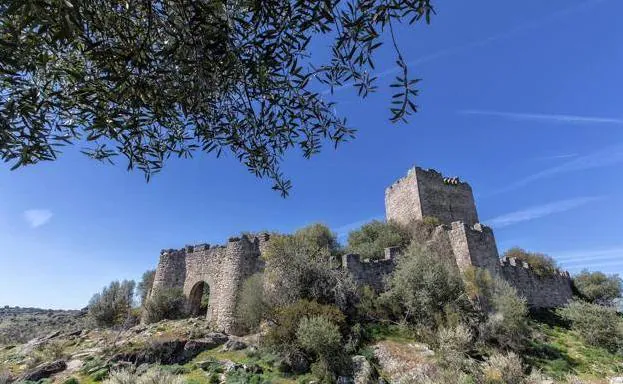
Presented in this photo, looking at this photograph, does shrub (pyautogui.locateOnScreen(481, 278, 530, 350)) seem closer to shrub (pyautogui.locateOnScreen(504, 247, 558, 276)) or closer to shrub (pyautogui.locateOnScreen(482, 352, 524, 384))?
shrub (pyautogui.locateOnScreen(482, 352, 524, 384))

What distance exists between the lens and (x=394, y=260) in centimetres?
1490

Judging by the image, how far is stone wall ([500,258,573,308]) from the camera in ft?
52.7

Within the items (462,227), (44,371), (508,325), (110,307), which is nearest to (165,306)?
(110,307)

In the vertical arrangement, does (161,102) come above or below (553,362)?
above

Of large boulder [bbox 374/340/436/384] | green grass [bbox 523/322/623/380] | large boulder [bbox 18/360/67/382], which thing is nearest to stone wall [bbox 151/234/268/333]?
large boulder [bbox 18/360/67/382]

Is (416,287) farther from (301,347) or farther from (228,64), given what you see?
(228,64)

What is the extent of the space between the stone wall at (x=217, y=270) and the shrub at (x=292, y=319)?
4534 mm

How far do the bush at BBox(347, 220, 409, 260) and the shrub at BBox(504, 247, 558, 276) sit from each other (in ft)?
22.2

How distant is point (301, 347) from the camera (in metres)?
10.1

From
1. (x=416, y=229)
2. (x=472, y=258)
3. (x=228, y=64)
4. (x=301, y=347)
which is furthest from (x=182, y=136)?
(x=416, y=229)

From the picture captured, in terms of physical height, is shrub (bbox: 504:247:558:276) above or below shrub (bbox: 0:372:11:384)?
above

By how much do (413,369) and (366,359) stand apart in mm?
1342

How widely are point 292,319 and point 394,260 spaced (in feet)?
19.8

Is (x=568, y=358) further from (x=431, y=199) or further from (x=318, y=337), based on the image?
(x=431, y=199)
